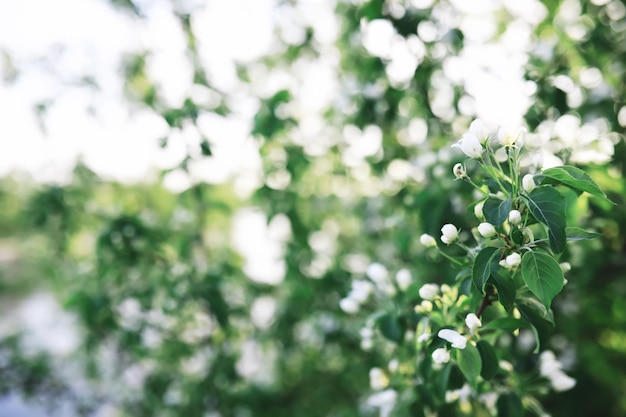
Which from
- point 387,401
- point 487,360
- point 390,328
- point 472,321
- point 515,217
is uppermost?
point 515,217

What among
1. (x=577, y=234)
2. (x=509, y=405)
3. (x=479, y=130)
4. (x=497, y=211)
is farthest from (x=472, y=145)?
(x=509, y=405)

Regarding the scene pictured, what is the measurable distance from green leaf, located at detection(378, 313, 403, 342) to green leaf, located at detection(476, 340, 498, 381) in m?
0.25

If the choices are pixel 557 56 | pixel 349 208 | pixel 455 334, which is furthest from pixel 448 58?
pixel 455 334

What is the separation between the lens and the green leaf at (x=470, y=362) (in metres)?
0.96

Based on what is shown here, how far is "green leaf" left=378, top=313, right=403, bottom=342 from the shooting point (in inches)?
48.0

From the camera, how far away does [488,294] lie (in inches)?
39.3

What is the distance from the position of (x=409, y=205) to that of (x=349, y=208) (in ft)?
2.74

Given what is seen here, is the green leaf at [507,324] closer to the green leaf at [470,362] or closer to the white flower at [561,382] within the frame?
the green leaf at [470,362]

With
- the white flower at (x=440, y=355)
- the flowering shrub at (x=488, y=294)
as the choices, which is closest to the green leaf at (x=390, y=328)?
the flowering shrub at (x=488, y=294)

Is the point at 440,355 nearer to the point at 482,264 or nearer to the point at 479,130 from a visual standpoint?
the point at 482,264

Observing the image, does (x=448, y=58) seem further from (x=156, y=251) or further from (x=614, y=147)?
(x=156, y=251)

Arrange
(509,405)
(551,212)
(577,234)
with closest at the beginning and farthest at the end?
(551,212) → (577,234) → (509,405)

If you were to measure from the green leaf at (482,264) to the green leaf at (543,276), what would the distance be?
58mm

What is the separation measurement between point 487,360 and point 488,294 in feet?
0.45
